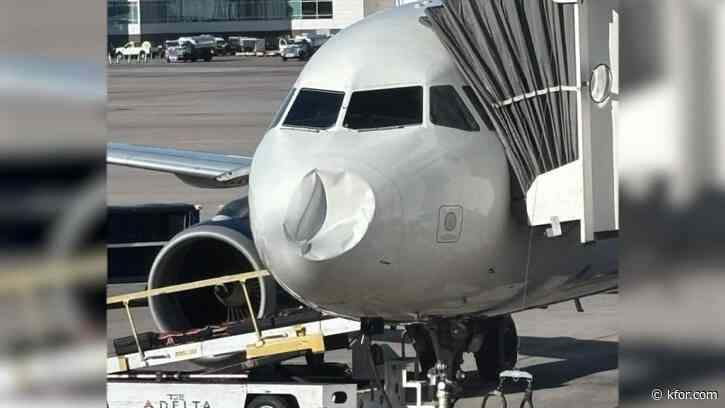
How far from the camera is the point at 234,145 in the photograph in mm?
41406

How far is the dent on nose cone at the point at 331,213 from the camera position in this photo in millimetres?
8477

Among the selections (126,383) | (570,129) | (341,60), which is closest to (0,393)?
(570,129)

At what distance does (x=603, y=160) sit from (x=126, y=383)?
235 inches

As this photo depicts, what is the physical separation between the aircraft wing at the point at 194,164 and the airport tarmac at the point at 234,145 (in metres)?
2.32

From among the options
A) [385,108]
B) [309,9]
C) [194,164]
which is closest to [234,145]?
[194,164]

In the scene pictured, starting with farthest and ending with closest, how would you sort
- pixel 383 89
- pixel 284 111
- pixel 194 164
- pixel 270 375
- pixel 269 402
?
pixel 194 164
pixel 270 375
pixel 269 402
pixel 284 111
pixel 383 89

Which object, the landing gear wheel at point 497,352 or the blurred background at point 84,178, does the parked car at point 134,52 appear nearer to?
the landing gear wheel at point 497,352

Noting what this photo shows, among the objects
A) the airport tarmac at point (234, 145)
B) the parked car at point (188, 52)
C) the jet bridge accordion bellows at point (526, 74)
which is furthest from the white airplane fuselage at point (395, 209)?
the parked car at point (188, 52)

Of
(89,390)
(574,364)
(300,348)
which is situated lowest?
(574,364)

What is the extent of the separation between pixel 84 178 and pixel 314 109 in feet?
24.9

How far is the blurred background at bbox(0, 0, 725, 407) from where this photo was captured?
7.98 feet

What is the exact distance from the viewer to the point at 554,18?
9164 mm

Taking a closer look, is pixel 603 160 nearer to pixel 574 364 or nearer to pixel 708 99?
pixel 708 99

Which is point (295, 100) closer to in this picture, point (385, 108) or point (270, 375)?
point (385, 108)
